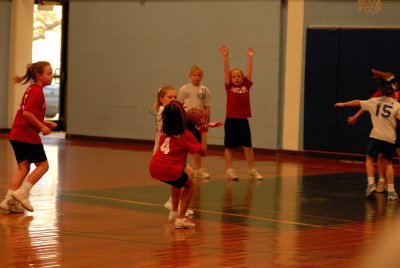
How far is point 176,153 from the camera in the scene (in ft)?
26.4

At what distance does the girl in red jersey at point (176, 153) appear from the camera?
7.95 meters

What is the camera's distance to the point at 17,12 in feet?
71.4

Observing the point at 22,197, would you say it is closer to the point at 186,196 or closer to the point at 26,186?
the point at 26,186

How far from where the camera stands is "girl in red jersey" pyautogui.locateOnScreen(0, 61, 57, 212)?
8602 millimetres

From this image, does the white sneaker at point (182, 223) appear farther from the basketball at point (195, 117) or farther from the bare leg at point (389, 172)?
the bare leg at point (389, 172)

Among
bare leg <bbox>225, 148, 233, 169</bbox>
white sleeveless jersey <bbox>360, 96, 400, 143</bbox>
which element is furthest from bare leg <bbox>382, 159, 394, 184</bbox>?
bare leg <bbox>225, 148, 233, 169</bbox>

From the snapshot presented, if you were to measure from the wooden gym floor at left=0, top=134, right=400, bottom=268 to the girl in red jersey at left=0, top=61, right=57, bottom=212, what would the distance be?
0.21m

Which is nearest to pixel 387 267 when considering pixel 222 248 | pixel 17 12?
pixel 222 248

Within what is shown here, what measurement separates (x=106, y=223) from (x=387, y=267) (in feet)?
19.5

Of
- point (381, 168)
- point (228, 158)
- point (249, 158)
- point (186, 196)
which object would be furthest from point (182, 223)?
point (249, 158)

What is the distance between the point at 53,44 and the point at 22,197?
1594 centimetres

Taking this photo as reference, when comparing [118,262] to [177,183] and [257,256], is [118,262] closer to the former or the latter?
[257,256]

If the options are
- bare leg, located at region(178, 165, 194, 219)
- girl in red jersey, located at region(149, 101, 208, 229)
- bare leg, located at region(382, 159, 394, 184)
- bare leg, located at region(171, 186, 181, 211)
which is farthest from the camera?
bare leg, located at region(382, 159, 394, 184)

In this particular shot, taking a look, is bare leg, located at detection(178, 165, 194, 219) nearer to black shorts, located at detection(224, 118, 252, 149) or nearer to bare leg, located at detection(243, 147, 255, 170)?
bare leg, located at detection(243, 147, 255, 170)
